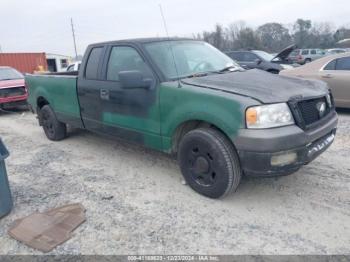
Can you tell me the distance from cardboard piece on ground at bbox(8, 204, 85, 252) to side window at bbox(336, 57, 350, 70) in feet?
21.3

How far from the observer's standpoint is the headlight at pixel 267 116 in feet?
10.5

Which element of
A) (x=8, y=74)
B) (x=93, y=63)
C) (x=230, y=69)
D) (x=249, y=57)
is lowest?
(x=249, y=57)

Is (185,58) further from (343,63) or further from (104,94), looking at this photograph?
(343,63)

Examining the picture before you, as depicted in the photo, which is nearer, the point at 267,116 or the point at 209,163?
the point at 267,116

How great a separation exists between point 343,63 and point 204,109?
541 cm

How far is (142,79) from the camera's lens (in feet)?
13.0

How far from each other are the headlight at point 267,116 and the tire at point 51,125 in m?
4.24

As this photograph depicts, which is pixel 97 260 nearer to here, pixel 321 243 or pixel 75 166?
pixel 321 243

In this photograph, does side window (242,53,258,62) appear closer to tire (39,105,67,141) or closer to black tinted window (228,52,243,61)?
black tinted window (228,52,243,61)

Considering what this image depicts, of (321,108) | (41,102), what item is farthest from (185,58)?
(41,102)

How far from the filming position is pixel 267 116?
321 centimetres

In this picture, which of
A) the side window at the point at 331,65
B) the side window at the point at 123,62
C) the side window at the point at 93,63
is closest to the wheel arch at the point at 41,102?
the side window at the point at 93,63

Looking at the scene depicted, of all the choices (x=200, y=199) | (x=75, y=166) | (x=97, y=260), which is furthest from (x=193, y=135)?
(x=75, y=166)

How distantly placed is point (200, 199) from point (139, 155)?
1.85 meters
